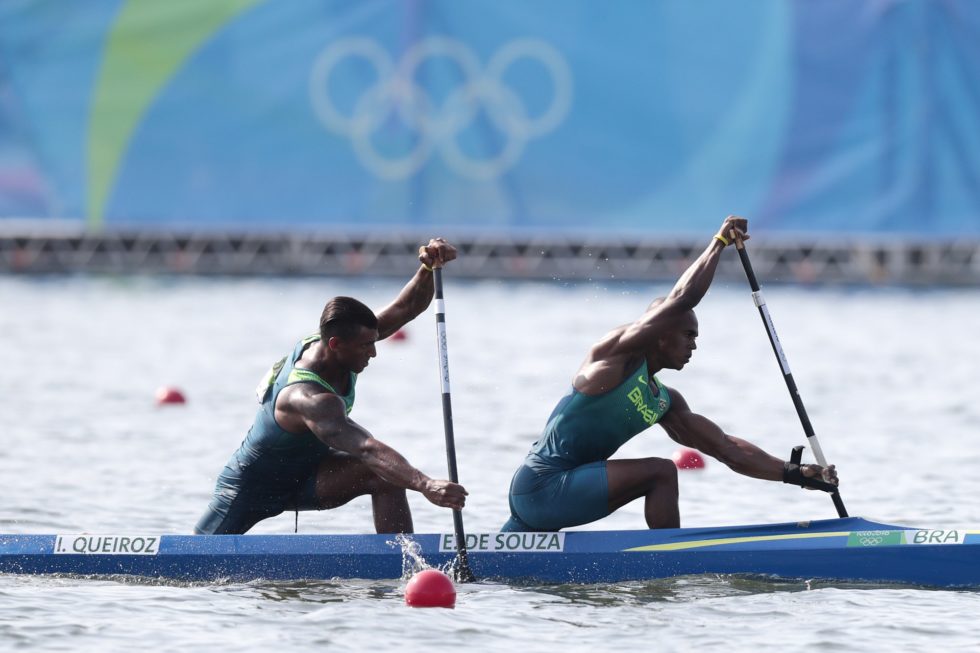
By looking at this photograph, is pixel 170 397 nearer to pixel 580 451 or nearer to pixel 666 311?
pixel 580 451

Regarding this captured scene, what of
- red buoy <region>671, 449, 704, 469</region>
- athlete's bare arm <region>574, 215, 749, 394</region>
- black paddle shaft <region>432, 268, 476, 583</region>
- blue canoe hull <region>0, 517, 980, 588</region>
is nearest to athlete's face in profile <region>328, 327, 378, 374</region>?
black paddle shaft <region>432, 268, 476, 583</region>

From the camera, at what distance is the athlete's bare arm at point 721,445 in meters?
8.79

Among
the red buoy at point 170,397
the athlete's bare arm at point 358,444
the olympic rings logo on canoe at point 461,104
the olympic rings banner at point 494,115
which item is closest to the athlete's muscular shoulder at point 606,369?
the athlete's bare arm at point 358,444

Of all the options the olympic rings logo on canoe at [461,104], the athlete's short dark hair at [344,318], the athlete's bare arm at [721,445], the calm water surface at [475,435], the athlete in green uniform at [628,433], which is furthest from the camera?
the olympic rings logo on canoe at [461,104]

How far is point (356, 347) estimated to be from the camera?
8406 mm

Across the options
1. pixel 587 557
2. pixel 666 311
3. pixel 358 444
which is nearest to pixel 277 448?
pixel 358 444

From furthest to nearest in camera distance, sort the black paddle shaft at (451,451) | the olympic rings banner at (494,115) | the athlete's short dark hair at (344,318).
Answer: the olympic rings banner at (494,115) → the black paddle shaft at (451,451) → the athlete's short dark hair at (344,318)

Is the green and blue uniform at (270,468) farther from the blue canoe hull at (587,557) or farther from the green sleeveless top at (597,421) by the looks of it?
the green sleeveless top at (597,421)

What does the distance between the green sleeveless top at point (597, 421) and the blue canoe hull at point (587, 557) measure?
1.34 ft

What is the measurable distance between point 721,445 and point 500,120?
1729 centimetres

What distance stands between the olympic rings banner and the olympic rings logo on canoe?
31 millimetres

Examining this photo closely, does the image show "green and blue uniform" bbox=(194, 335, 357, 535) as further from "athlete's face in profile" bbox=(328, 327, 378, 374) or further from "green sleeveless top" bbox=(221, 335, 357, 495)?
"athlete's face in profile" bbox=(328, 327, 378, 374)

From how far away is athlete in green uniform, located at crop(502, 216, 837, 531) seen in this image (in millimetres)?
8469

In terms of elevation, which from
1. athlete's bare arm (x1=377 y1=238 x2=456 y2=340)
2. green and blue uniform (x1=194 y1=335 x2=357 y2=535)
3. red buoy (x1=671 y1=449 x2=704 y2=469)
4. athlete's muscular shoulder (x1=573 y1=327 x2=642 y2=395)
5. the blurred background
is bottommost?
green and blue uniform (x1=194 y1=335 x2=357 y2=535)
